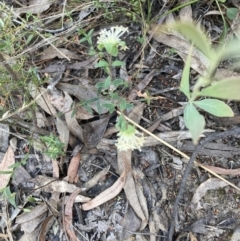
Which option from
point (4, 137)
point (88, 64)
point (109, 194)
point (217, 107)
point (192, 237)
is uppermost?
point (217, 107)

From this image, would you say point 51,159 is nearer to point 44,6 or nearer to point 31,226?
point 31,226

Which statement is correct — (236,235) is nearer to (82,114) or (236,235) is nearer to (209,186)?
(209,186)

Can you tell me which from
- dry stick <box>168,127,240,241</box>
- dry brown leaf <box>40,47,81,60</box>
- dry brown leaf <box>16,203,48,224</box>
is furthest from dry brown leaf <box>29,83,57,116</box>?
dry stick <box>168,127,240,241</box>

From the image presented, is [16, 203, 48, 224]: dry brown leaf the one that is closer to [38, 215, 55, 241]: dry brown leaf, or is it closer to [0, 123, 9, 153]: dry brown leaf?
[38, 215, 55, 241]: dry brown leaf

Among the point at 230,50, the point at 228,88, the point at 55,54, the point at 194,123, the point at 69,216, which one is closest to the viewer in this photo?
the point at 228,88

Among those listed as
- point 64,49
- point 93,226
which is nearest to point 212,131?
point 93,226

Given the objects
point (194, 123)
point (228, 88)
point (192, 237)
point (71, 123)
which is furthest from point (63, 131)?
point (228, 88)

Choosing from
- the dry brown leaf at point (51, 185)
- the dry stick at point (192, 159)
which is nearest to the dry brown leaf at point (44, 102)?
the dry brown leaf at point (51, 185)
